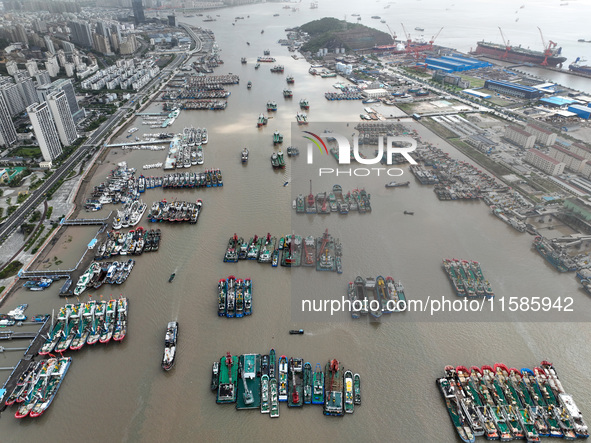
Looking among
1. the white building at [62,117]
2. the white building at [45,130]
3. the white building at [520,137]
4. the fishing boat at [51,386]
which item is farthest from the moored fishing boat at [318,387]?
the white building at [62,117]

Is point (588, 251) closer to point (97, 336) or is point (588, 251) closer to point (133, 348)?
point (133, 348)

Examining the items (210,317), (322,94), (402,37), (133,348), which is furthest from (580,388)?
(402,37)

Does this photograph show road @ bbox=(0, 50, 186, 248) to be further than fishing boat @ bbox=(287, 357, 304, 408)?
Yes

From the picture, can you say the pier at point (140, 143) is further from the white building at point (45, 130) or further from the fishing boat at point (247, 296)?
the fishing boat at point (247, 296)

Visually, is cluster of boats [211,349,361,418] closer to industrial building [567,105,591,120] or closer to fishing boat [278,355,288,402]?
fishing boat [278,355,288,402]

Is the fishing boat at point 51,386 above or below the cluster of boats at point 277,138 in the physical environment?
below

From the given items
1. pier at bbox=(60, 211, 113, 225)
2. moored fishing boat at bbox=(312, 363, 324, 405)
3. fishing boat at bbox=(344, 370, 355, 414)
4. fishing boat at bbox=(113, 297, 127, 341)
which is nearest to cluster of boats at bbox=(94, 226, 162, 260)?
pier at bbox=(60, 211, 113, 225)
